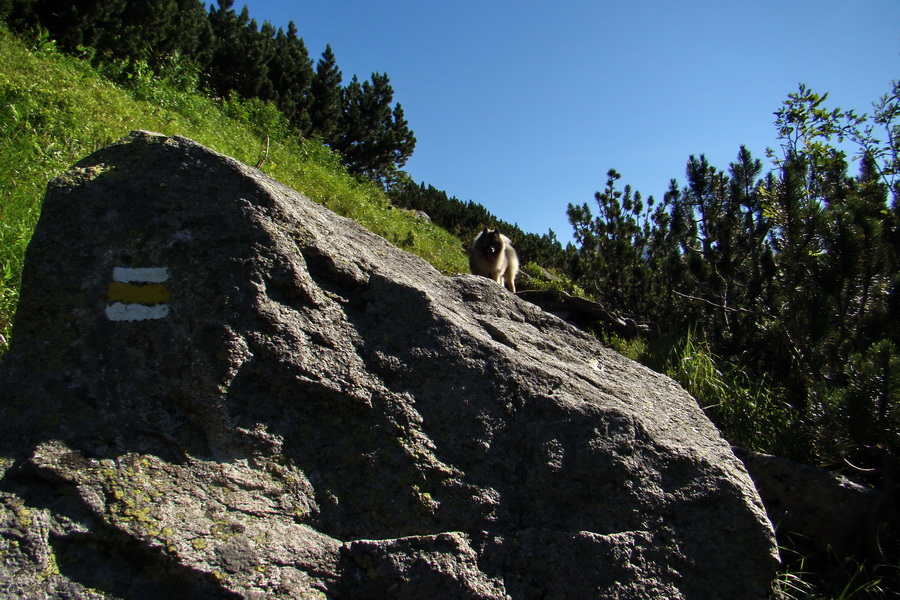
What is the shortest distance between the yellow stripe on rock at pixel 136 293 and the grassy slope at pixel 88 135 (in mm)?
1416

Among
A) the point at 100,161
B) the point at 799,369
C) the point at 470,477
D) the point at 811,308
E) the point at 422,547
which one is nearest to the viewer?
the point at 422,547

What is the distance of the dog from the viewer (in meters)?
8.29

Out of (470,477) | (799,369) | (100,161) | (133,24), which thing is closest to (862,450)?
(799,369)

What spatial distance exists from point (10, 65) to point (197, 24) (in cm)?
1032

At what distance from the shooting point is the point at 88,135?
19.3 ft

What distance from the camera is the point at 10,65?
7.65 meters

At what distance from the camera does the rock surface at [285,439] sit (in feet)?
5.24

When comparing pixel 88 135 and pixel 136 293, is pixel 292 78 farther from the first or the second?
pixel 136 293

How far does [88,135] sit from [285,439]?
550 cm

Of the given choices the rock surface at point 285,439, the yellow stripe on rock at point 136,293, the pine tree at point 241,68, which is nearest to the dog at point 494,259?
the rock surface at point 285,439

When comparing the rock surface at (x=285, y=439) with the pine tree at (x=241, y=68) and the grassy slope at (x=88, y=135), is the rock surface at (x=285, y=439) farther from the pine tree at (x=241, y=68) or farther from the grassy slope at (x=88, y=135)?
the pine tree at (x=241, y=68)

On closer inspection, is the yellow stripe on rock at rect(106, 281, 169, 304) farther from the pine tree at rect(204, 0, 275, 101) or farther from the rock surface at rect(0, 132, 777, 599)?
the pine tree at rect(204, 0, 275, 101)

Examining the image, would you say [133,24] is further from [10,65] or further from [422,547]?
[422,547]

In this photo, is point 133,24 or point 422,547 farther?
point 133,24
